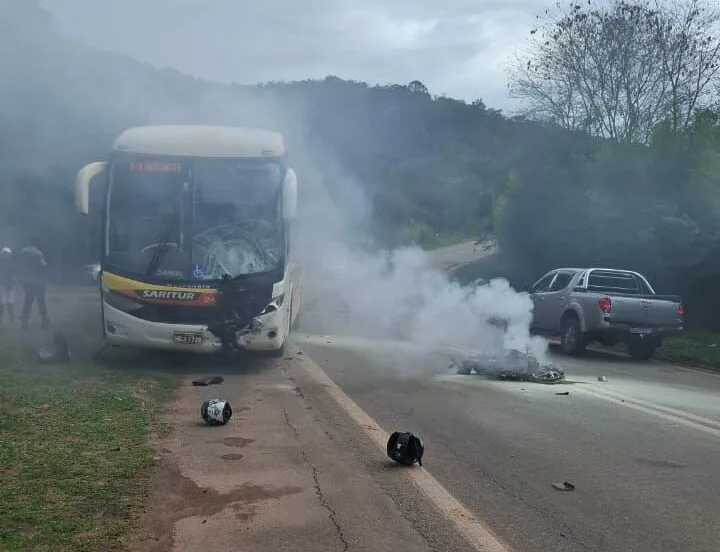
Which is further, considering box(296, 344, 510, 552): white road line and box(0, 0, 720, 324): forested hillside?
box(0, 0, 720, 324): forested hillside

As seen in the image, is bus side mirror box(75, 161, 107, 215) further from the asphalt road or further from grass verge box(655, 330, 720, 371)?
grass verge box(655, 330, 720, 371)

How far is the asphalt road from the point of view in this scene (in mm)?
4984

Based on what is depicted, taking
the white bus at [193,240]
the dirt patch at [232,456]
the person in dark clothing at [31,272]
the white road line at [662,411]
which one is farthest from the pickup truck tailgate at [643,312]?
the person in dark clothing at [31,272]

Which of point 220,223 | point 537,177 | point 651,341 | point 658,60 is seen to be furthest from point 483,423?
point 658,60

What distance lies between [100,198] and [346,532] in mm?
8406

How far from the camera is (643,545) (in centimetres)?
467

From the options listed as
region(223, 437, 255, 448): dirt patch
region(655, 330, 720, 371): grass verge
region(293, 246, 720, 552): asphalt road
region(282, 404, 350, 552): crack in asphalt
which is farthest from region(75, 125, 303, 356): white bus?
region(655, 330, 720, 371): grass verge

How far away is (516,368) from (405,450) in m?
5.20

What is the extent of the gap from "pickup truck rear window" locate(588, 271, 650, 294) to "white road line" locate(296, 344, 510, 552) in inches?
347

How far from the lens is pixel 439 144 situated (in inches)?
1150

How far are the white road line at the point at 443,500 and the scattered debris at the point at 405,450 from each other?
10 cm

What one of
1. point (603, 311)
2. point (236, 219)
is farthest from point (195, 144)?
point (603, 311)

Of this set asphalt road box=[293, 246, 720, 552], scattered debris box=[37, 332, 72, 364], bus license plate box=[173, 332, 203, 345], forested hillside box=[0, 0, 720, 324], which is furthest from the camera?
forested hillside box=[0, 0, 720, 324]

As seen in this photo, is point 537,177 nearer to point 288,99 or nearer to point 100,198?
point 288,99
